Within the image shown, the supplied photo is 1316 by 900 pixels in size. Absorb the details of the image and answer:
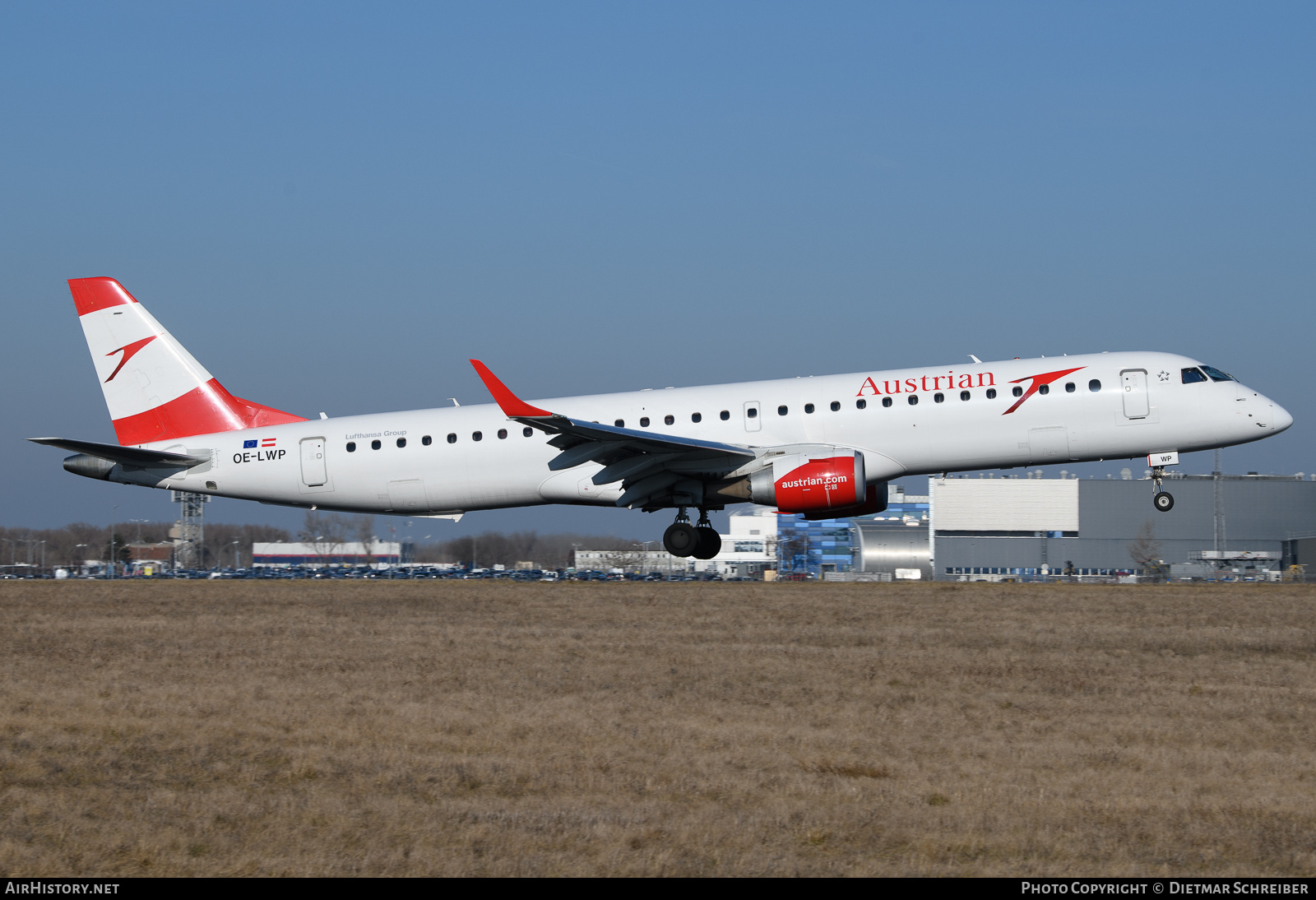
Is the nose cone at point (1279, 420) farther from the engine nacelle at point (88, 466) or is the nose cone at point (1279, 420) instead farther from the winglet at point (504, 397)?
the engine nacelle at point (88, 466)

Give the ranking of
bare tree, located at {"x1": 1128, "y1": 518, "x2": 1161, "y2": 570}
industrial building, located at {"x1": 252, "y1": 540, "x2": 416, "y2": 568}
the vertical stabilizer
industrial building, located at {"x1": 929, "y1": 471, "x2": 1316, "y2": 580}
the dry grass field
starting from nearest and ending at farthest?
1. the dry grass field
2. the vertical stabilizer
3. bare tree, located at {"x1": 1128, "y1": 518, "x2": 1161, "y2": 570}
4. industrial building, located at {"x1": 929, "y1": 471, "x2": 1316, "y2": 580}
5. industrial building, located at {"x1": 252, "y1": 540, "x2": 416, "y2": 568}

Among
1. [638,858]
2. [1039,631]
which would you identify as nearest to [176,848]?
[638,858]

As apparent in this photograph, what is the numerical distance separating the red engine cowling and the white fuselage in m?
0.80

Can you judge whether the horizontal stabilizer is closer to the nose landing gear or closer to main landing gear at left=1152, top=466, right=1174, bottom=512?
the nose landing gear

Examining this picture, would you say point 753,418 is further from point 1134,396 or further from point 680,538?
point 1134,396

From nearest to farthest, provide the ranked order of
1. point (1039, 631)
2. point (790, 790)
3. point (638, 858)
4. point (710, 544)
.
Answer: point (638, 858), point (790, 790), point (1039, 631), point (710, 544)

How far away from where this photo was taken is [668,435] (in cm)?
2789

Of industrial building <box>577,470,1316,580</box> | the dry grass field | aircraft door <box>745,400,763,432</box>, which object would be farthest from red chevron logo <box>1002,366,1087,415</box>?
industrial building <box>577,470,1316,580</box>

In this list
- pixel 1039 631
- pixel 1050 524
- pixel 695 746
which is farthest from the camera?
pixel 1050 524

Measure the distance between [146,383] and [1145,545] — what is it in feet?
251

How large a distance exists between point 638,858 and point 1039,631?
13.9 meters

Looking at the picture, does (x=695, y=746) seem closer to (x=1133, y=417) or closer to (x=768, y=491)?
(x=768, y=491)

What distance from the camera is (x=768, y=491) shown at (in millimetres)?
26375

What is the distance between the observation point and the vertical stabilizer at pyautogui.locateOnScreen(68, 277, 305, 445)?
30.9 metres
